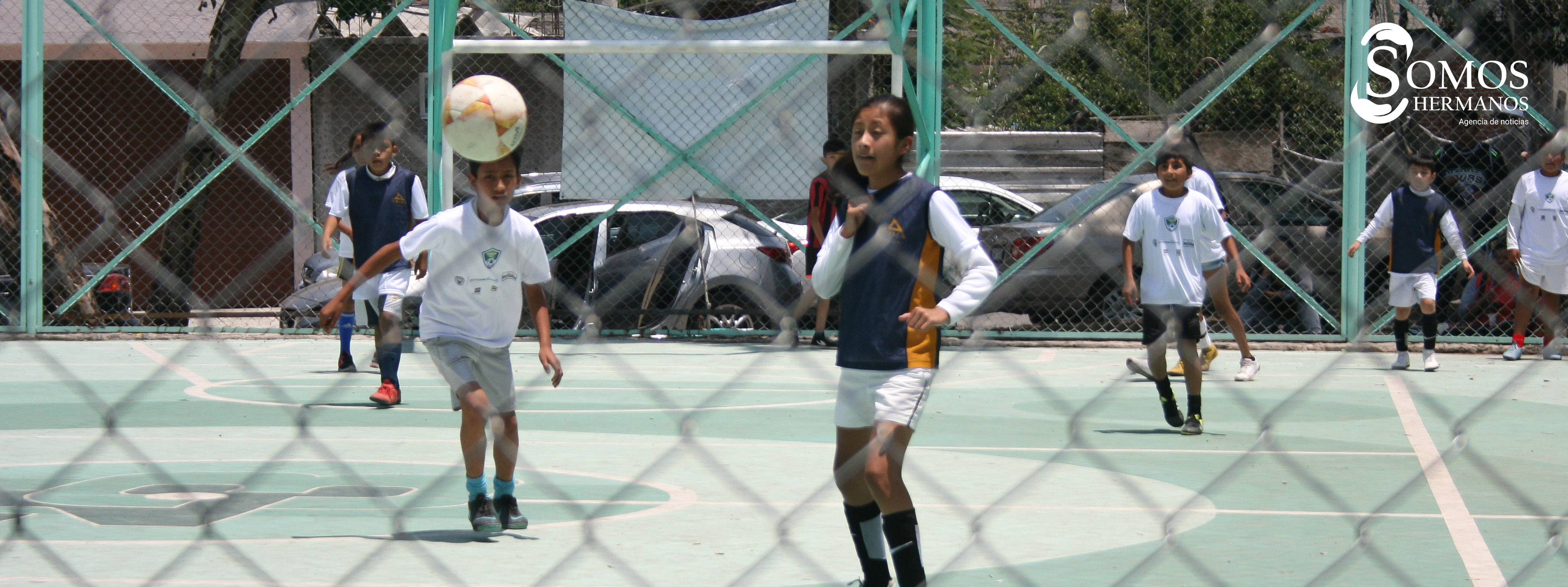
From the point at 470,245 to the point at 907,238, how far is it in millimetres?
1800

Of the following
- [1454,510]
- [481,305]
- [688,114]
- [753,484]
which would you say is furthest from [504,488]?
[688,114]

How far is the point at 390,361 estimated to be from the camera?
26.9 ft

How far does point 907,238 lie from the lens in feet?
12.5

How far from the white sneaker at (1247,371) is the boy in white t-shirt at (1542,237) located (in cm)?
260

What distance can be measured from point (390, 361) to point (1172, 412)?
4.04 meters

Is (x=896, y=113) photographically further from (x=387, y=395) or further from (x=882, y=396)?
(x=387, y=395)

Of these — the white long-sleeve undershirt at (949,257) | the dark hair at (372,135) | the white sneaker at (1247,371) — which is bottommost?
the white sneaker at (1247,371)

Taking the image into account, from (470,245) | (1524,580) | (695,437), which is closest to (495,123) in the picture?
(470,245)

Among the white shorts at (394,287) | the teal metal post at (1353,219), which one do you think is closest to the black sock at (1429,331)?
the teal metal post at (1353,219)

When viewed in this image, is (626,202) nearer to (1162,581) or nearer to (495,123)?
(495,123)

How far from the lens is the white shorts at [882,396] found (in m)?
3.72

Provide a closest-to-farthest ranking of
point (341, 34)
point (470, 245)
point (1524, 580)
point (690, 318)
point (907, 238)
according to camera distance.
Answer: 1. point (907, 238)
2. point (1524, 580)
3. point (470, 245)
4. point (690, 318)
5. point (341, 34)

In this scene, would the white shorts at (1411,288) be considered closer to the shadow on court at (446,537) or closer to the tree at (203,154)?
the shadow on court at (446,537)

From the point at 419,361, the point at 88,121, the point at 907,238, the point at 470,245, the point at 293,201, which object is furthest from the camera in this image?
the point at 88,121
